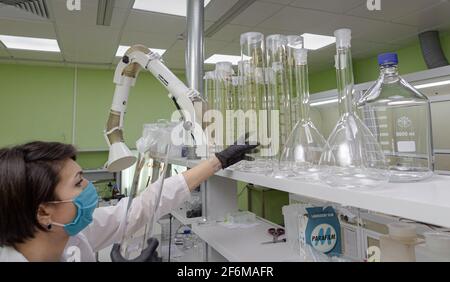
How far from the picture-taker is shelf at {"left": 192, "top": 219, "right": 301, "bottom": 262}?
0.89 meters

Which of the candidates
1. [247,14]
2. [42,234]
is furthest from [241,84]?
[247,14]

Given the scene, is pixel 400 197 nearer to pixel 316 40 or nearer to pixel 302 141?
pixel 302 141

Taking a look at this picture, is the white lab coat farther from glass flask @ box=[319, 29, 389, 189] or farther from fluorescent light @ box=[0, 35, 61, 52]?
fluorescent light @ box=[0, 35, 61, 52]

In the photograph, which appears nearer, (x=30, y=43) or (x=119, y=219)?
(x=119, y=219)

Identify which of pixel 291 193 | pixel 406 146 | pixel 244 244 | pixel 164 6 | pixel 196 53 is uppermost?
pixel 164 6

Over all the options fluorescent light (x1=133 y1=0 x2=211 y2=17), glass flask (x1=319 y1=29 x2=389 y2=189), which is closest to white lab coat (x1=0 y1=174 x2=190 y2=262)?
glass flask (x1=319 y1=29 x2=389 y2=189)

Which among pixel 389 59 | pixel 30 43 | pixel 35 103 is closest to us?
pixel 389 59

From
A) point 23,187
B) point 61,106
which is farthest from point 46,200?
point 61,106

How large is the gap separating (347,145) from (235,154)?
370 mm

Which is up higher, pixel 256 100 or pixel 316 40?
pixel 316 40

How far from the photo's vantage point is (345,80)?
647 millimetres

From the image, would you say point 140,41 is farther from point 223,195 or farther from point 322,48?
point 223,195

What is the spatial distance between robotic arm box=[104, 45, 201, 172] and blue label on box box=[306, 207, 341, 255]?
459 millimetres

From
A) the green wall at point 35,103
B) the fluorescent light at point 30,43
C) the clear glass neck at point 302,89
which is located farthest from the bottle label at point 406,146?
the green wall at point 35,103
